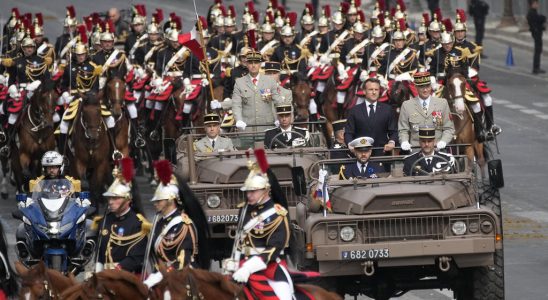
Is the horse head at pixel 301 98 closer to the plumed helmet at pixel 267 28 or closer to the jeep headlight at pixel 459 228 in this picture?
the plumed helmet at pixel 267 28

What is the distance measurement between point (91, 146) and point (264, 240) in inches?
624

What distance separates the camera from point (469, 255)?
21.8 metres

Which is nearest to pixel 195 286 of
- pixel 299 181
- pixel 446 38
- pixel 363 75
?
pixel 299 181

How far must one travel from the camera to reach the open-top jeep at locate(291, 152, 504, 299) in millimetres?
21719

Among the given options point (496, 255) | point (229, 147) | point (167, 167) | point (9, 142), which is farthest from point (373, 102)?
point (9, 142)

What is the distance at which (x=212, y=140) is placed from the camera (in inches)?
1100

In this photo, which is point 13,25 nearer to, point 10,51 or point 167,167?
point 10,51

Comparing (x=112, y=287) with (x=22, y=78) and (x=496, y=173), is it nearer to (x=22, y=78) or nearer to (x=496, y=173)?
(x=496, y=173)

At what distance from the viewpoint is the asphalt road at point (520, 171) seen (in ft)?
87.8

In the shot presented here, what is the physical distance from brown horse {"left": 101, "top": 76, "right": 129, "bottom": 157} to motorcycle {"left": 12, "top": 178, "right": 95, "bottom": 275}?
Answer: 35.5ft

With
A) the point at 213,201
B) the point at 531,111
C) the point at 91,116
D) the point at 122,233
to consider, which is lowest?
the point at 531,111

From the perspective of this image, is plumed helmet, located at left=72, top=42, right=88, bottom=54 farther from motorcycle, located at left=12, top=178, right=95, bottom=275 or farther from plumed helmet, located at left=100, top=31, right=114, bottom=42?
motorcycle, located at left=12, top=178, right=95, bottom=275

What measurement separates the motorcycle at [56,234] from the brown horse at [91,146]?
9.76 meters

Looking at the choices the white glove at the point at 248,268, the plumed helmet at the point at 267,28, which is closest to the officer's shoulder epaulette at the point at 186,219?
the white glove at the point at 248,268
